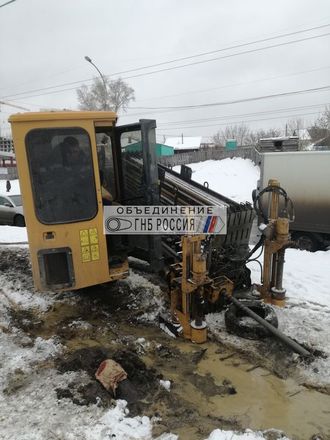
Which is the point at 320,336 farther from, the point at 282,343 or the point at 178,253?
the point at 178,253

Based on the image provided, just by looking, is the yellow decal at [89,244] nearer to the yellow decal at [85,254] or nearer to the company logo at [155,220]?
the yellow decal at [85,254]

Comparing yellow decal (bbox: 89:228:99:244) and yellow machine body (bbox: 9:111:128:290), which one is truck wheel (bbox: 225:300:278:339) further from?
yellow decal (bbox: 89:228:99:244)

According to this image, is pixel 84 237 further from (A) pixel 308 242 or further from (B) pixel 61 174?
(A) pixel 308 242

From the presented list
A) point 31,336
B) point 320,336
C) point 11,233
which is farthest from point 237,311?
point 11,233

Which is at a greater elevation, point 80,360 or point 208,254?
point 208,254

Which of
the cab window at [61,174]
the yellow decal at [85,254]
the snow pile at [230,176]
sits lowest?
the snow pile at [230,176]

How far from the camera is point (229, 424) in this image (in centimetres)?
336

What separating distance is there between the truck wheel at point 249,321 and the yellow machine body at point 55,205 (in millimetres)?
1710

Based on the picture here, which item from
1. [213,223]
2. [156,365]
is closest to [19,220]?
[213,223]

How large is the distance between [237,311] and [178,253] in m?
1.12

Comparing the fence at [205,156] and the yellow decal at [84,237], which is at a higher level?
the yellow decal at [84,237]

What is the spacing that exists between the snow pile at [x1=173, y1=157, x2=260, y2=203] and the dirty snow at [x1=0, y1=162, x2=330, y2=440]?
1741 centimetres

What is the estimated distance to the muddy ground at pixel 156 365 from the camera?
346 centimetres

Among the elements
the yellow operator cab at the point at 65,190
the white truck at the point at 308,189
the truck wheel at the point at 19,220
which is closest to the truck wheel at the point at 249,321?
the yellow operator cab at the point at 65,190
